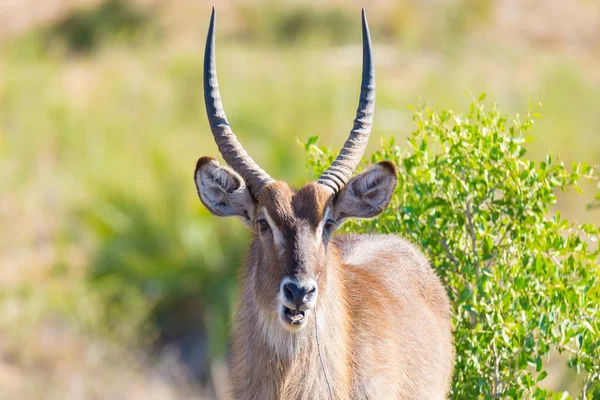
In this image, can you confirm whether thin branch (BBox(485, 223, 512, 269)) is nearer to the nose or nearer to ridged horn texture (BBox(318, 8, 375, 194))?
ridged horn texture (BBox(318, 8, 375, 194))

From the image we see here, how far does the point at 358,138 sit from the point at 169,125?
60.8ft

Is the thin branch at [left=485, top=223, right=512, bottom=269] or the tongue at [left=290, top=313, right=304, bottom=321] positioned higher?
the thin branch at [left=485, top=223, right=512, bottom=269]

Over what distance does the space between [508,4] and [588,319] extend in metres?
31.1

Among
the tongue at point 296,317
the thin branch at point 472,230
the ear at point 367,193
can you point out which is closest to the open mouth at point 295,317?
the tongue at point 296,317

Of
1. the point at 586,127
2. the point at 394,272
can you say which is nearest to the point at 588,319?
the point at 394,272

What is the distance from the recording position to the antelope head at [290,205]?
20.5ft

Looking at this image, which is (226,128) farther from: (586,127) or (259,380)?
(586,127)

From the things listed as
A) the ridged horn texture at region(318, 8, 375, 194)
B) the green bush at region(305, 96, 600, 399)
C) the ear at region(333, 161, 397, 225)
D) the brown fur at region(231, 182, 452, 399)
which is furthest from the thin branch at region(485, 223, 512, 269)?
the ridged horn texture at region(318, 8, 375, 194)

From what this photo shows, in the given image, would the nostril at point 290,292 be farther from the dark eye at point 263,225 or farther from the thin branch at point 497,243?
the thin branch at point 497,243

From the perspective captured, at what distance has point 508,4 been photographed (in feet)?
120

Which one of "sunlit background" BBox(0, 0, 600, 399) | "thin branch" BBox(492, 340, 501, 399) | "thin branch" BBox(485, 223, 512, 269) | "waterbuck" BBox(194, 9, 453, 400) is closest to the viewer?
"waterbuck" BBox(194, 9, 453, 400)

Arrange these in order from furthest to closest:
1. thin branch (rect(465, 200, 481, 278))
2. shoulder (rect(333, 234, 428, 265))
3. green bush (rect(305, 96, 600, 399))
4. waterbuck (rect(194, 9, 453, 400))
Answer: shoulder (rect(333, 234, 428, 265)) < thin branch (rect(465, 200, 481, 278)) < green bush (rect(305, 96, 600, 399)) < waterbuck (rect(194, 9, 453, 400))

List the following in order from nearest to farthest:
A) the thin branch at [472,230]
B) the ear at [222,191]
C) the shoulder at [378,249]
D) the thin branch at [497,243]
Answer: the ear at [222,191], the thin branch at [497,243], the thin branch at [472,230], the shoulder at [378,249]

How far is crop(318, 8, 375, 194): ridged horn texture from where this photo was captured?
6.79m
